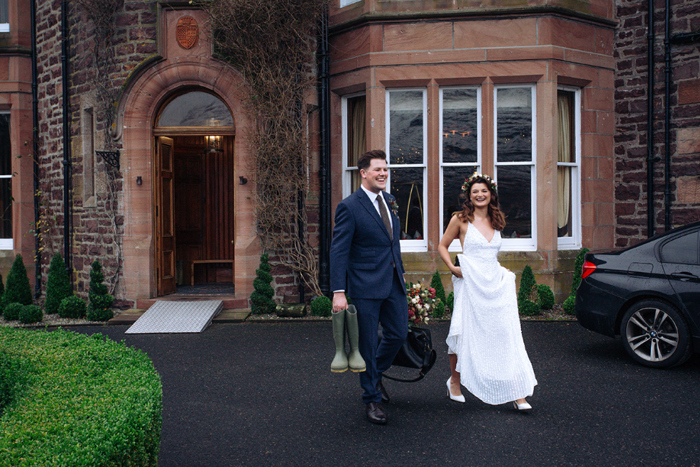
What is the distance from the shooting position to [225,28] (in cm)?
996

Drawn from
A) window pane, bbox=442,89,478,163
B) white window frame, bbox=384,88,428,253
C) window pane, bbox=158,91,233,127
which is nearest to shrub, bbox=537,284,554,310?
white window frame, bbox=384,88,428,253

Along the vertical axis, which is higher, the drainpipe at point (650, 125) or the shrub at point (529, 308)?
the drainpipe at point (650, 125)

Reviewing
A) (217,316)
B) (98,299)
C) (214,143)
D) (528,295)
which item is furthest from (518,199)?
(98,299)

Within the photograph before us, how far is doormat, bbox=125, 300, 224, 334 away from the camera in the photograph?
883 cm

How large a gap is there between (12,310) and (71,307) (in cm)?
95

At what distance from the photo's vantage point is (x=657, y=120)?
10.4 metres

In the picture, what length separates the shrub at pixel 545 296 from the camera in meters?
9.59

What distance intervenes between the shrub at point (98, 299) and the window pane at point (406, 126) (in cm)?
504

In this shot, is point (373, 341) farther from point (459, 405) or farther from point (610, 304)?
point (610, 304)

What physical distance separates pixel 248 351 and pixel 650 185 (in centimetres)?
710

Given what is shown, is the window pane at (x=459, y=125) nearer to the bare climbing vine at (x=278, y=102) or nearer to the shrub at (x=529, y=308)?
the bare climbing vine at (x=278, y=102)

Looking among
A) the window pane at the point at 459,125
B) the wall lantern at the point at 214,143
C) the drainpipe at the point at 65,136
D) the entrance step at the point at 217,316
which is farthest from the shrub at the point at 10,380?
the wall lantern at the point at 214,143

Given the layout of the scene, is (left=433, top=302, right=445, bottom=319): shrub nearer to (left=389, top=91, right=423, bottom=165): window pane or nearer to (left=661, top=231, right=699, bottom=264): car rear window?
(left=389, top=91, right=423, bottom=165): window pane

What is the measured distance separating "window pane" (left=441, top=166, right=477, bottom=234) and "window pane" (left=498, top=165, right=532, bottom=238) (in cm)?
59
